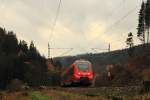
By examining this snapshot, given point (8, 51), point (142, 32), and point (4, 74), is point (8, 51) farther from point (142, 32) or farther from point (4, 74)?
point (142, 32)

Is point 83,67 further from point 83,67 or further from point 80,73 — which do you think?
point 80,73

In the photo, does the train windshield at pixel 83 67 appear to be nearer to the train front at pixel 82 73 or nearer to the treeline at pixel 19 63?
the train front at pixel 82 73

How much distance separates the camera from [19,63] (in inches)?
4304

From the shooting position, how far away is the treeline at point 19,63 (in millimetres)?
100375

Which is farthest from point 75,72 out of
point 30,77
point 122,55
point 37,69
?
point 122,55


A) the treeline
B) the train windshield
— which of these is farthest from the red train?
the treeline

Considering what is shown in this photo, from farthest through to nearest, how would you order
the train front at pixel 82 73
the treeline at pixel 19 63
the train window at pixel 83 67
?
the treeline at pixel 19 63
the train window at pixel 83 67
the train front at pixel 82 73

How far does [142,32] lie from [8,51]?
38.3 m

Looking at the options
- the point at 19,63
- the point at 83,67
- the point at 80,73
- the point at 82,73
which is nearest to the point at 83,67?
the point at 83,67

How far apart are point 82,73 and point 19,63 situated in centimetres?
5404

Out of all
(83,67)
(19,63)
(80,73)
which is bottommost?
(80,73)

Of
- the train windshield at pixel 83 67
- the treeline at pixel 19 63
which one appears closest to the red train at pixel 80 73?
the train windshield at pixel 83 67

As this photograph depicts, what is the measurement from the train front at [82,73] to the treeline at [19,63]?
32.7 m

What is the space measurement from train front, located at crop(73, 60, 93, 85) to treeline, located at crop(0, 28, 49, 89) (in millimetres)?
32726
